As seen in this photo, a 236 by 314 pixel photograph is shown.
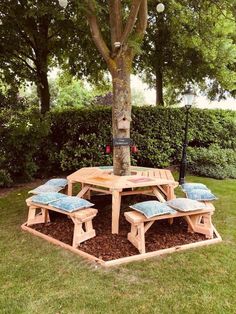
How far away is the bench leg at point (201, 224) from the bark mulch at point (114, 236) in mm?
72

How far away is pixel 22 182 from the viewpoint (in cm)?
810

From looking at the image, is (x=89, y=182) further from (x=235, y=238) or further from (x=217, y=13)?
(x=217, y=13)

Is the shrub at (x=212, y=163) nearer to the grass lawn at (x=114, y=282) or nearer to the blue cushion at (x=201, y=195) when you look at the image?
the blue cushion at (x=201, y=195)

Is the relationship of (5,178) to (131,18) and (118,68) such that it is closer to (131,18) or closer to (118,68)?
(118,68)

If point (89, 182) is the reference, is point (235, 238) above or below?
below

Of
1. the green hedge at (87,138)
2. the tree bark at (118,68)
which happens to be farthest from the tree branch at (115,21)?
the green hedge at (87,138)

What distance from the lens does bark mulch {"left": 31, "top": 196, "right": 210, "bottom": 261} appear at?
3.97 metres

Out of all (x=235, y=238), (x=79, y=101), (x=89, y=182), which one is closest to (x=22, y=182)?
Answer: (x=89, y=182)

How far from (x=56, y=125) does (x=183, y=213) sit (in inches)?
216

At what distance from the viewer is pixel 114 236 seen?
Answer: 173 inches

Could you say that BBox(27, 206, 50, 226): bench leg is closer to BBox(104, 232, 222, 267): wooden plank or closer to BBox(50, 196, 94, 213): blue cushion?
BBox(50, 196, 94, 213): blue cushion

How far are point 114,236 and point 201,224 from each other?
125 centimetres

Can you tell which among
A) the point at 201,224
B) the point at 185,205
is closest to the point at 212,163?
the point at 201,224

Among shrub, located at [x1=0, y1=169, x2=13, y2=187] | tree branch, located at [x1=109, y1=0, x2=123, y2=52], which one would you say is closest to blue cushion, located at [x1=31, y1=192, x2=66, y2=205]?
tree branch, located at [x1=109, y1=0, x2=123, y2=52]
